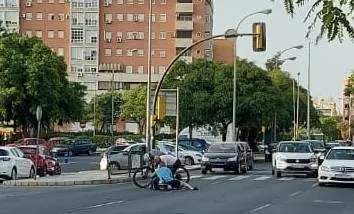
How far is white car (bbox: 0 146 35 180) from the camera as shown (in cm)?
3294

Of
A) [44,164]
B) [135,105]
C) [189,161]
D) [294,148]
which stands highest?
[135,105]

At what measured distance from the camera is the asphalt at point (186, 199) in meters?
18.9

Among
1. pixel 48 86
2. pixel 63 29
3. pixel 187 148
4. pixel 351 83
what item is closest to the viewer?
pixel 187 148

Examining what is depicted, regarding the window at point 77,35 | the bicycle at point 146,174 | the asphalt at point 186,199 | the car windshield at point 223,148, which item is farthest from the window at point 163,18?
the asphalt at point 186,199

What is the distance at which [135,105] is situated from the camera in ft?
358

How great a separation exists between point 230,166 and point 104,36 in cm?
9359

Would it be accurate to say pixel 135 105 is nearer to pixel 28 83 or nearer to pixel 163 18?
pixel 163 18

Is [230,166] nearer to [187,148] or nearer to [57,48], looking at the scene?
[187,148]

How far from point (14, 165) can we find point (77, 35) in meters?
98.1

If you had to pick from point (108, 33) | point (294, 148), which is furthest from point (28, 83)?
point (108, 33)

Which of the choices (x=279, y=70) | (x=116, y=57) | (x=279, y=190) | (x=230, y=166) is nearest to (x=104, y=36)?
(x=116, y=57)

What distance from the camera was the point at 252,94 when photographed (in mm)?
63562

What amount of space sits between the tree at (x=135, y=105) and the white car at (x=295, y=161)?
70.8m

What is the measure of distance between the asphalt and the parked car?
7.83m
